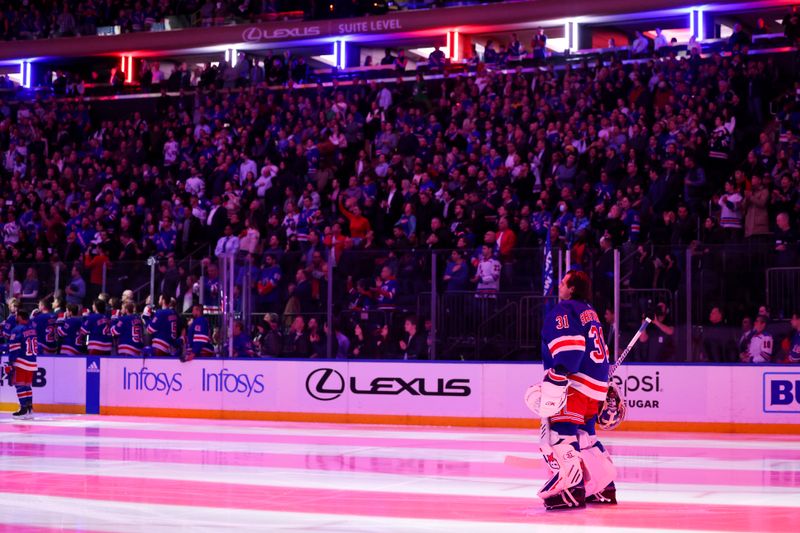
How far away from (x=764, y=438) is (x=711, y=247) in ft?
8.79

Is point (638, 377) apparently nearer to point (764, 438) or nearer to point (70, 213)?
point (764, 438)

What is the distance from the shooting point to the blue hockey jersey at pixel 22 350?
19.7 metres

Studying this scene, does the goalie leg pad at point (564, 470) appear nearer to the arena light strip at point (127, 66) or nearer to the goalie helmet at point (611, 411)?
the goalie helmet at point (611, 411)

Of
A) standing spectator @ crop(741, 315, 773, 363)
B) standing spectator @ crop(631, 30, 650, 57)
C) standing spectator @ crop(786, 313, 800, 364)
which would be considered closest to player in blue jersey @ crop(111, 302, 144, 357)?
standing spectator @ crop(741, 315, 773, 363)

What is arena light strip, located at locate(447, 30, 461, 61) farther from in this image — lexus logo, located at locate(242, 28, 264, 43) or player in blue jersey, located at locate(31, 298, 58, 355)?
player in blue jersey, located at locate(31, 298, 58, 355)

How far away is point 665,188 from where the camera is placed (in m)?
20.2

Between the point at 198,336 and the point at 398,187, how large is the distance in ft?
16.6

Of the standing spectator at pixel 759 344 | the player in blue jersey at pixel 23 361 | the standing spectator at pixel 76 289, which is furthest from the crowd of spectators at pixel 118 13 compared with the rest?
the standing spectator at pixel 759 344

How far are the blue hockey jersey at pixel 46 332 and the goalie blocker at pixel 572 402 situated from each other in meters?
14.2

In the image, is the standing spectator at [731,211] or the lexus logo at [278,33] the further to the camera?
the lexus logo at [278,33]

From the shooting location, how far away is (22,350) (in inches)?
779

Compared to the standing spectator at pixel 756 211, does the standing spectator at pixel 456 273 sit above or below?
below

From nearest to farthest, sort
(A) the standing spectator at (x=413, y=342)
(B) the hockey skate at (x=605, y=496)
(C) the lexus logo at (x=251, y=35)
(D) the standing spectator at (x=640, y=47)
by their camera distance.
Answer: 1. (B) the hockey skate at (x=605, y=496)
2. (A) the standing spectator at (x=413, y=342)
3. (D) the standing spectator at (x=640, y=47)
4. (C) the lexus logo at (x=251, y=35)

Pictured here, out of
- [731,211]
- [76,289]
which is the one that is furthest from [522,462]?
[76,289]
